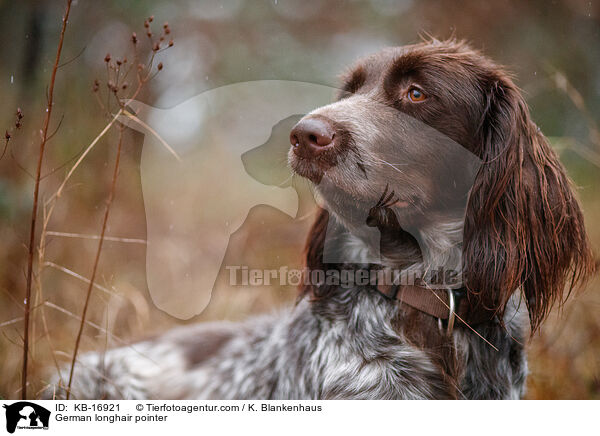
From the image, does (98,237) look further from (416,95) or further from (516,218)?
(516,218)

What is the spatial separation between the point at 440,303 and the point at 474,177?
530mm

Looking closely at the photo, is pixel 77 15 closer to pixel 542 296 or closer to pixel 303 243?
pixel 303 243

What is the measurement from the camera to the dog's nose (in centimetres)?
193

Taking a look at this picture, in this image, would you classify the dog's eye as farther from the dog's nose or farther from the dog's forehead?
the dog's nose

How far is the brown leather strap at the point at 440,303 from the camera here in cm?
216

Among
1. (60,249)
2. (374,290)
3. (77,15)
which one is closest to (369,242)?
(374,290)

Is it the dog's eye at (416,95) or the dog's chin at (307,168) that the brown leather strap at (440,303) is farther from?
the dog's eye at (416,95)

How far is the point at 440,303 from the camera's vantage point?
7.12 ft

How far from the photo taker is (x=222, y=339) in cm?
282
